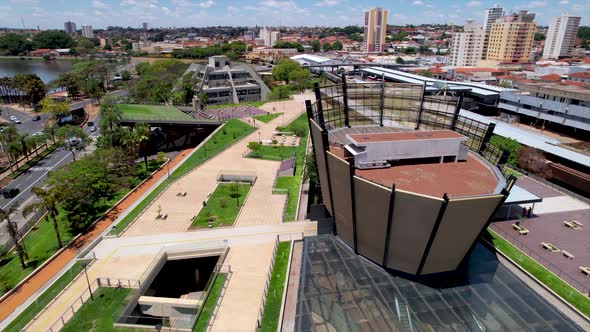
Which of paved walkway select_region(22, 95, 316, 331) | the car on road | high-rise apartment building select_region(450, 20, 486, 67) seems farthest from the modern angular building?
high-rise apartment building select_region(450, 20, 486, 67)

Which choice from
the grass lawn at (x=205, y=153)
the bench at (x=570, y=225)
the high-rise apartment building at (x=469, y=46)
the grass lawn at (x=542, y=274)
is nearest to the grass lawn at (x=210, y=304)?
the grass lawn at (x=205, y=153)

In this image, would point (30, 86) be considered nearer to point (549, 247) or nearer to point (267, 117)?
point (267, 117)

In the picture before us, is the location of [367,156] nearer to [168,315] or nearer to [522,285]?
[522,285]

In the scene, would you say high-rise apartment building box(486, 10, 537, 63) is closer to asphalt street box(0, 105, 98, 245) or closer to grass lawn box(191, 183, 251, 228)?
grass lawn box(191, 183, 251, 228)

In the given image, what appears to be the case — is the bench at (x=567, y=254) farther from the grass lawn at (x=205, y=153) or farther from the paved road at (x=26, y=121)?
the paved road at (x=26, y=121)

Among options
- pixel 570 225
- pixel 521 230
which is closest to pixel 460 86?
pixel 570 225
